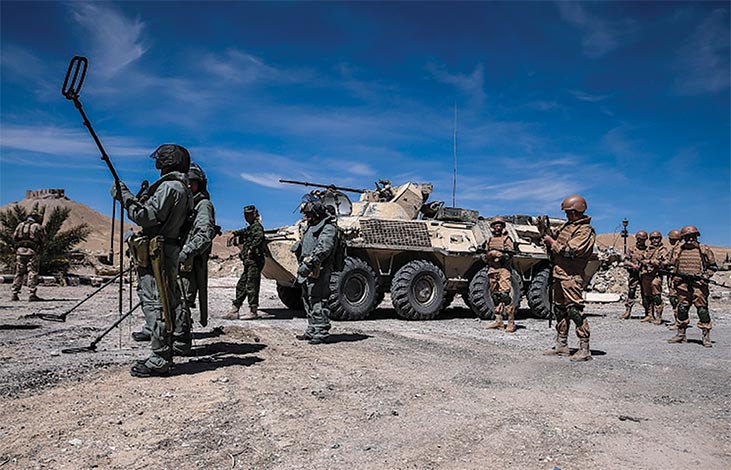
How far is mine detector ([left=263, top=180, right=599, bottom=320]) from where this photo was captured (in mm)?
10469

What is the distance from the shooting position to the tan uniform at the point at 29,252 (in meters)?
12.0

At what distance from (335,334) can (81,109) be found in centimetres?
441

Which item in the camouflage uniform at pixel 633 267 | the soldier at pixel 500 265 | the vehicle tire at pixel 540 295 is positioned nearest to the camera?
the soldier at pixel 500 265

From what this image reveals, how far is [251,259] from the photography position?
396 inches

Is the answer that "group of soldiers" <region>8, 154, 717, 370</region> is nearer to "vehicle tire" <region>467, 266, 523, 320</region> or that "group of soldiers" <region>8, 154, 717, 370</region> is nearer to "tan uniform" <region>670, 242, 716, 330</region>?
"tan uniform" <region>670, 242, 716, 330</region>

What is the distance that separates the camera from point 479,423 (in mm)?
4020

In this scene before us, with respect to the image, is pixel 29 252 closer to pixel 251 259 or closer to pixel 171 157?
pixel 251 259

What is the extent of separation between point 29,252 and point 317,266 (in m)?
7.81

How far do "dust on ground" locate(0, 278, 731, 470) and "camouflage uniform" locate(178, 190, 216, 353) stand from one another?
34 cm

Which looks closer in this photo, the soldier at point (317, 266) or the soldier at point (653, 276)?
the soldier at point (317, 266)

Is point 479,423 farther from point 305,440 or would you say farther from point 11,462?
point 11,462

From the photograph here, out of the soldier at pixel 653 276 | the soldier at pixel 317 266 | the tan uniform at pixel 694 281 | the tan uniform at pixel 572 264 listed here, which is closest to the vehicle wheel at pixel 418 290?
the soldier at pixel 317 266

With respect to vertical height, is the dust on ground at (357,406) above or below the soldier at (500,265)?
below

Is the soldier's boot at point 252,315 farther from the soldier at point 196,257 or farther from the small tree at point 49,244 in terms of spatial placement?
the small tree at point 49,244
